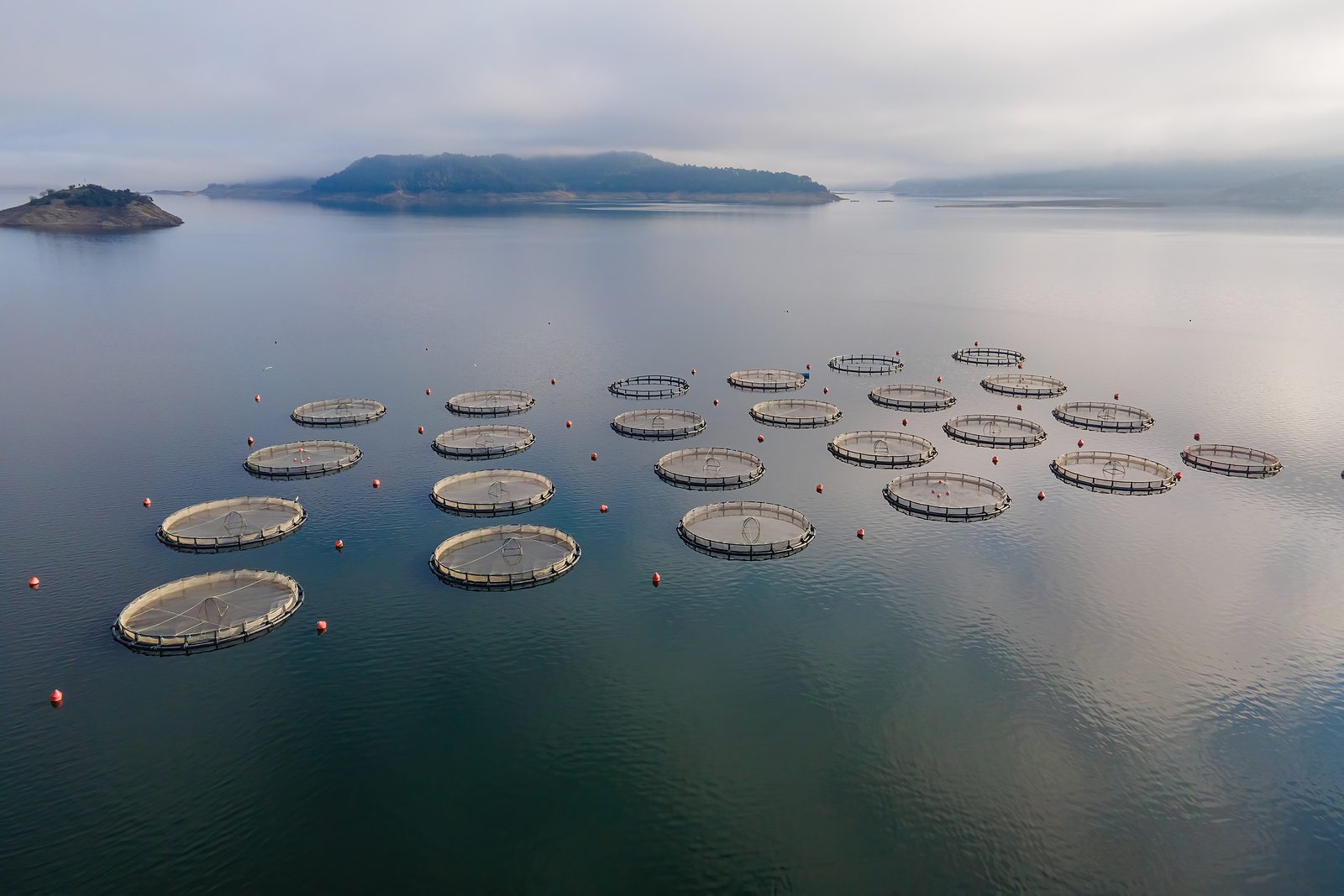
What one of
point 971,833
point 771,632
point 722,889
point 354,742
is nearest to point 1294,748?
point 971,833

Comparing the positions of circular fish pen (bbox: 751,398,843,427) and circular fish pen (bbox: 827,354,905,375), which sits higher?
circular fish pen (bbox: 827,354,905,375)

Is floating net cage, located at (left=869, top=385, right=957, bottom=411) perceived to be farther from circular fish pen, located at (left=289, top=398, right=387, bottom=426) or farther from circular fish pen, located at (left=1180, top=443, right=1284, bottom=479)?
circular fish pen, located at (left=289, top=398, right=387, bottom=426)

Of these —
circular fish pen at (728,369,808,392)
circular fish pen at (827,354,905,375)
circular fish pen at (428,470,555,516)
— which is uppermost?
circular fish pen at (827,354,905,375)

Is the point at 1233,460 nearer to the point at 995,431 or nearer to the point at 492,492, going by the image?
the point at 995,431

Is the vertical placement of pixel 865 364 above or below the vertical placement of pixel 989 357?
below

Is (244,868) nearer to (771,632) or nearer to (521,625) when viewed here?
(521,625)

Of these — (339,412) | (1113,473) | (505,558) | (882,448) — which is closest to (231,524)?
(505,558)

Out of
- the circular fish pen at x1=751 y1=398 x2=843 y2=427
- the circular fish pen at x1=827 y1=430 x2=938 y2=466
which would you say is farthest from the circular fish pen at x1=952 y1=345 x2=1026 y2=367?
the circular fish pen at x1=827 y1=430 x2=938 y2=466

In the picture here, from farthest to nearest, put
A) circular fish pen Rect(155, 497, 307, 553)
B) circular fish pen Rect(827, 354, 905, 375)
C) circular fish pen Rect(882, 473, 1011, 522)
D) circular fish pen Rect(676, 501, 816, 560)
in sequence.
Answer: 1. circular fish pen Rect(827, 354, 905, 375)
2. circular fish pen Rect(882, 473, 1011, 522)
3. circular fish pen Rect(676, 501, 816, 560)
4. circular fish pen Rect(155, 497, 307, 553)
